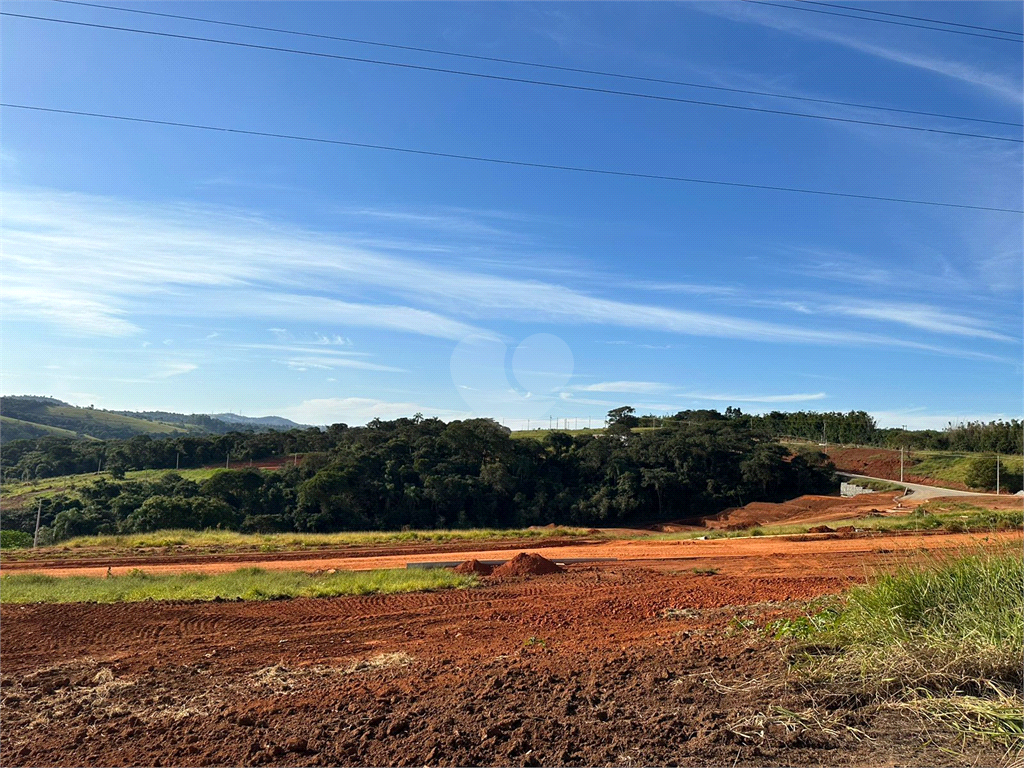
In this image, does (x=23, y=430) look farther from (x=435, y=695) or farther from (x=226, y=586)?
(x=435, y=695)

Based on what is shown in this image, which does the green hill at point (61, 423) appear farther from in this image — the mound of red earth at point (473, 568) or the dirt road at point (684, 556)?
the mound of red earth at point (473, 568)

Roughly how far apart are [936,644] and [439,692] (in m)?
3.84

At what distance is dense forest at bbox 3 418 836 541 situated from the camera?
125ft

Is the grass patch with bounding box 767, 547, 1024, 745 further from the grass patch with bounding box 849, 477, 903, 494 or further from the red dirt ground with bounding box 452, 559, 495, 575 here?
the grass patch with bounding box 849, 477, 903, 494

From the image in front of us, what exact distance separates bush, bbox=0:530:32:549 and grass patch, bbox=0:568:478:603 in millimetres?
18196

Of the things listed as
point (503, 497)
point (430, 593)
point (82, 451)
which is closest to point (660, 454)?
point (503, 497)

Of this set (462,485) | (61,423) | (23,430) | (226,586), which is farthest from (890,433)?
(61,423)

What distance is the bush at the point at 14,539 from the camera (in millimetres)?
31188

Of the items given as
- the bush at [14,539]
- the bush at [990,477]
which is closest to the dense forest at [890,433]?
the bush at [990,477]

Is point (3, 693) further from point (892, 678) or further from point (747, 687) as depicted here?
point (892, 678)

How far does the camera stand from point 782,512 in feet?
129

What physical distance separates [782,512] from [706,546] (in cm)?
2000

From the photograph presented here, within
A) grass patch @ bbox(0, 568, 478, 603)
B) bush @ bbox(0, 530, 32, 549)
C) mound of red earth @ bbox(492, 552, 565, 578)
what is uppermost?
mound of red earth @ bbox(492, 552, 565, 578)

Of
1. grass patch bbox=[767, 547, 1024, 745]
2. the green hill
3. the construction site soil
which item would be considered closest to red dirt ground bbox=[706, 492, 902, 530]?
the construction site soil
